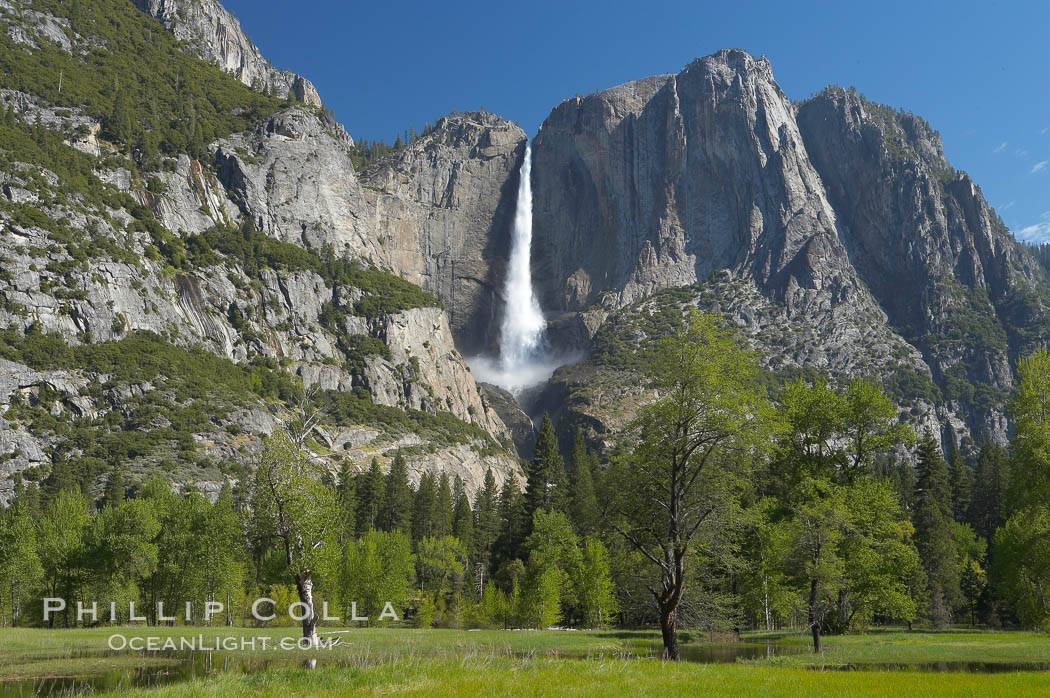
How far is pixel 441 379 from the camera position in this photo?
630 feet

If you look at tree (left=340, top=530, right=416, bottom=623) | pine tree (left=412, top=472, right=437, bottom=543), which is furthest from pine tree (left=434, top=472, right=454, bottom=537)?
tree (left=340, top=530, right=416, bottom=623)

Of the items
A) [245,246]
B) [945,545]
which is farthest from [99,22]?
[945,545]

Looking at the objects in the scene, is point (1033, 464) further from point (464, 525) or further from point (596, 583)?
point (464, 525)

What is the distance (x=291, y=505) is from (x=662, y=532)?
1553cm

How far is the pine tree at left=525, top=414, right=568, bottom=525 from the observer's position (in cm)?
8194

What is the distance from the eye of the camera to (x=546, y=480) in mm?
89312

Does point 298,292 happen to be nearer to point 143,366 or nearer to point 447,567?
point 143,366

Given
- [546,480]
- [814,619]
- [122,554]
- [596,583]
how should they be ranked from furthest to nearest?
[546,480], [596,583], [122,554], [814,619]

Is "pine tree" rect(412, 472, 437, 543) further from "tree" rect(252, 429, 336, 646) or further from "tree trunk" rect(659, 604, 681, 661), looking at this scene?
"tree trunk" rect(659, 604, 681, 661)

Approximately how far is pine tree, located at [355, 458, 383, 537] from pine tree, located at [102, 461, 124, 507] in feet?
96.7

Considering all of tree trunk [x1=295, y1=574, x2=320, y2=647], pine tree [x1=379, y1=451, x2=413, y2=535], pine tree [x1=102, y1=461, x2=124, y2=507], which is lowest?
tree trunk [x1=295, y1=574, x2=320, y2=647]

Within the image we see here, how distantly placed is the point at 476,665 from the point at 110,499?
87803 millimetres

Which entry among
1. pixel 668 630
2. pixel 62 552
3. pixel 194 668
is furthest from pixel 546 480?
pixel 194 668

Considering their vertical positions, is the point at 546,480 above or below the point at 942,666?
above
